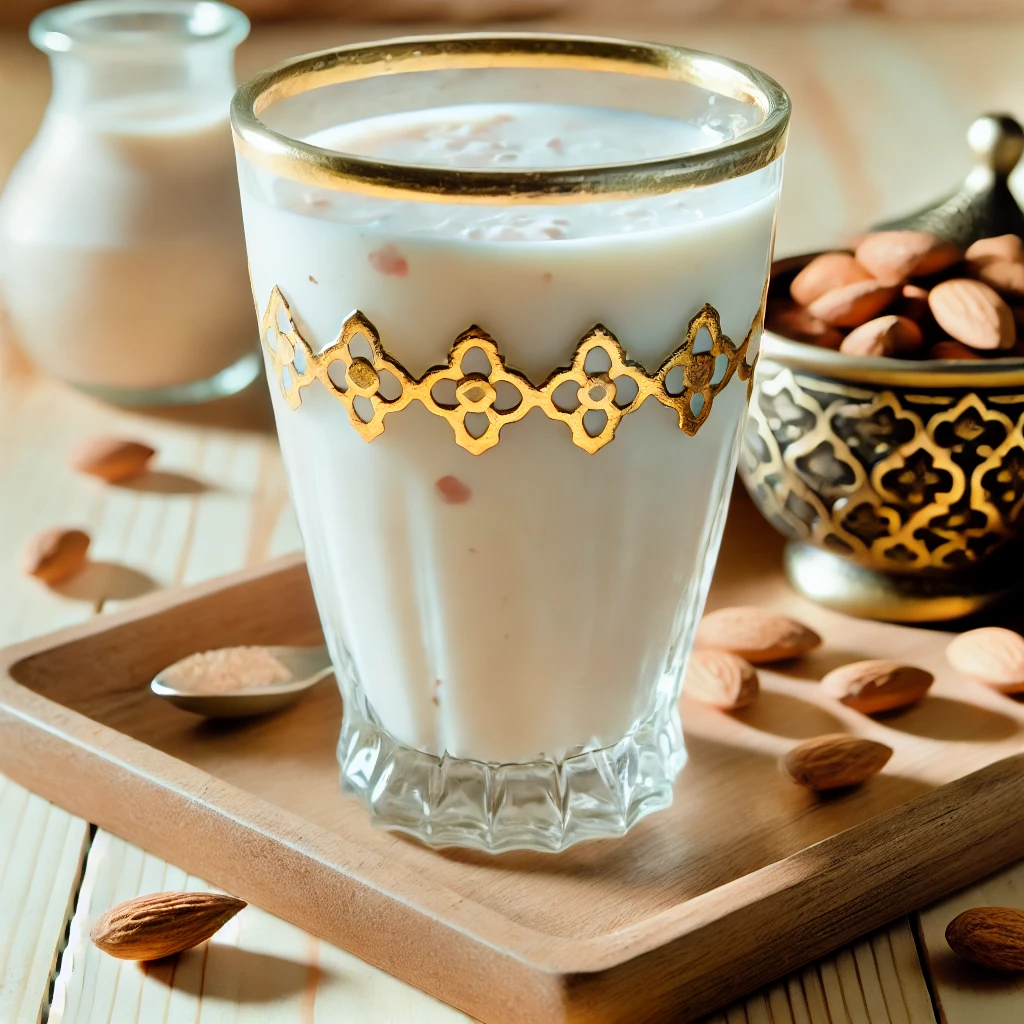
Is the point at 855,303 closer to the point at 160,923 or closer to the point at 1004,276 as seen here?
the point at 1004,276

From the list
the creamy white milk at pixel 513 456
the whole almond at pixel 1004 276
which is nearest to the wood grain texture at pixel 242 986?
the creamy white milk at pixel 513 456

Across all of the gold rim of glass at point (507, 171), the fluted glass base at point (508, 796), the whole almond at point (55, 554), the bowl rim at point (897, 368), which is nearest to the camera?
Answer: the gold rim of glass at point (507, 171)

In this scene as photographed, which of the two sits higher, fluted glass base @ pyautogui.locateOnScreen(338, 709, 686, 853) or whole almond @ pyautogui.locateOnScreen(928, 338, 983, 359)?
whole almond @ pyautogui.locateOnScreen(928, 338, 983, 359)

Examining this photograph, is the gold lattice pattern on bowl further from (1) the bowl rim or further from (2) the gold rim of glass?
(2) the gold rim of glass

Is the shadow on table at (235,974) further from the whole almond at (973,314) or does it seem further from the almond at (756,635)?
the whole almond at (973,314)

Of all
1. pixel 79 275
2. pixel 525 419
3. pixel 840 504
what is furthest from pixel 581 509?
Result: pixel 79 275

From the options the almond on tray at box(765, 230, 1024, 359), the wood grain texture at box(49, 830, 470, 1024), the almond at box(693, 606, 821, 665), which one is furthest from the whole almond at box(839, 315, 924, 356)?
the wood grain texture at box(49, 830, 470, 1024)
